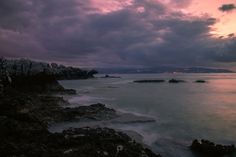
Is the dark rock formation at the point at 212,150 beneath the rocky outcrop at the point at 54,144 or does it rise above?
beneath

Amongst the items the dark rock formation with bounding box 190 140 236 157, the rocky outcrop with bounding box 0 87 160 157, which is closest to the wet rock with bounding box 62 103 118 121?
the rocky outcrop with bounding box 0 87 160 157

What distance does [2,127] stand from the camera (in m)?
28.7

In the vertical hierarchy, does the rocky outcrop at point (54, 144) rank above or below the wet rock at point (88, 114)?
above

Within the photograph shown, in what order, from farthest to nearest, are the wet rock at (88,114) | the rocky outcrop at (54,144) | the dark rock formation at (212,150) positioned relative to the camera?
the wet rock at (88,114)
the dark rock formation at (212,150)
the rocky outcrop at (54,144)

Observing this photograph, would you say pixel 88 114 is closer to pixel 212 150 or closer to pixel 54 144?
pixel 212 150

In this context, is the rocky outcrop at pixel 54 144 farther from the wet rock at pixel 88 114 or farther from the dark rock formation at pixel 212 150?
the wet rock at pixel 88 114

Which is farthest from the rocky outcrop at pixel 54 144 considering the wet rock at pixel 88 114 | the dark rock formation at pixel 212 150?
the wet rock at pixel 88 114

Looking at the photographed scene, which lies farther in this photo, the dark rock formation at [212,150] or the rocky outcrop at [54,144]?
the dark rock formation at [212,150]

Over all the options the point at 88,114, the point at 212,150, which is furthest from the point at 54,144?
the point at 88,114

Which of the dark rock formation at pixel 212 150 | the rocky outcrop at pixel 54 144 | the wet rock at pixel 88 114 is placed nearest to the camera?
the rocky outcrop at pixel 54 144

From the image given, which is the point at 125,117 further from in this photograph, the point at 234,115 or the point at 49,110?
the point at 234,115

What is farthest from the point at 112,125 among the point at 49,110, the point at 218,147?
the point at 218,147

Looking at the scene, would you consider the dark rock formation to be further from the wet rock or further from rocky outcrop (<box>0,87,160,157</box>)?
the wet rock

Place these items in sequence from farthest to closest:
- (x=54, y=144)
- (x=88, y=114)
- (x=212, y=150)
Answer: (x=88, y=114) < (x=212, y=150) < (x=54, y=144)
